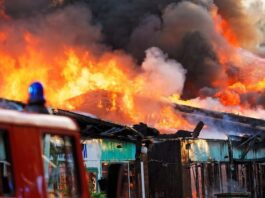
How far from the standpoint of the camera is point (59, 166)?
11.9ft

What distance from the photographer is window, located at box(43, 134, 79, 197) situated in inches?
137

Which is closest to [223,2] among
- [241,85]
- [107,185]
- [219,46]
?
[219,46]

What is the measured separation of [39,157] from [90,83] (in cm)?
2602

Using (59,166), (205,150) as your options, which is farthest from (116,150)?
(59,166)

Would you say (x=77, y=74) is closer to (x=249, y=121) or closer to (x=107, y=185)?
(x=249, y=121)

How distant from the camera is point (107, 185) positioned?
3656 mm

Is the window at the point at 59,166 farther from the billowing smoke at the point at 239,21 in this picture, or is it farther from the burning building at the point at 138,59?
the billowing smoke at the point at 239,21

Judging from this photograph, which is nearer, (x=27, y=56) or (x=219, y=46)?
(x=27, y=56)

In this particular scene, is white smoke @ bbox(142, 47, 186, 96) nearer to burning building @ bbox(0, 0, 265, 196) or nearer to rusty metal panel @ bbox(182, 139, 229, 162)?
burning building @ bbox(0, 0, 265, 196)

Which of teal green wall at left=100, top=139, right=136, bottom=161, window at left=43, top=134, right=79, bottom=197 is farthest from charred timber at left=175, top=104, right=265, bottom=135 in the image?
window at left=43, top=134, right=79, bottom=197

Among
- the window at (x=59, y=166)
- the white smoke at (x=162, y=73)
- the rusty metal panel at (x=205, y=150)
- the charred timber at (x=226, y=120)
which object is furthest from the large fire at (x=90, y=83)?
the window at (x=59, y=166)

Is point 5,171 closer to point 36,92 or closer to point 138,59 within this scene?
point 36,92

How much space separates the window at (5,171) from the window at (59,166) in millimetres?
297

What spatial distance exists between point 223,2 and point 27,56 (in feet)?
63.7
